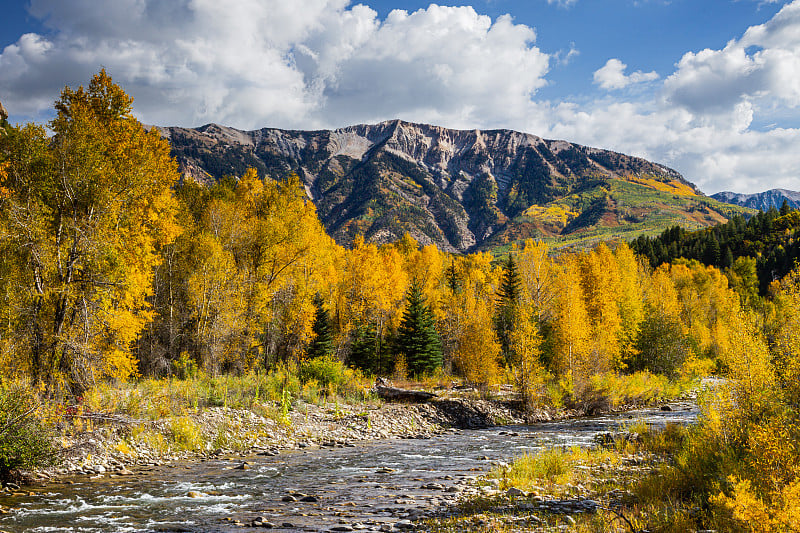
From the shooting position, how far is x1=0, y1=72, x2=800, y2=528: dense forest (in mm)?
12616

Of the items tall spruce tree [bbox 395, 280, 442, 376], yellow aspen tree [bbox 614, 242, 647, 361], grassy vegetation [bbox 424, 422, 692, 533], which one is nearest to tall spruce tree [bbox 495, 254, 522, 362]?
yellow aspen tree [bbox 614, 242, 647, 361]

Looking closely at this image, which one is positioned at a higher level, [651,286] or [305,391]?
[651,286]

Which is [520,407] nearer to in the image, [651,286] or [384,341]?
[384,341]

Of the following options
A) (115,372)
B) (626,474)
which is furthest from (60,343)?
(626,474)

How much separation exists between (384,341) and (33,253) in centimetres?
3589

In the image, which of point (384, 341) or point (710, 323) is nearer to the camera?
point (384, 341)

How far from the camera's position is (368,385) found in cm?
3403

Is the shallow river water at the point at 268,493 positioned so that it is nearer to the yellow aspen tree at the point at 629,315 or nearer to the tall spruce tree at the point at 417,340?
the tall spruce tree at the point at 417,340

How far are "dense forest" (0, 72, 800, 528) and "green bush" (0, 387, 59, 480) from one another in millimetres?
1947

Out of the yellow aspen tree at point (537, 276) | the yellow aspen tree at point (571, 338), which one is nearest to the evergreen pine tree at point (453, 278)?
the yellow aspen tree at point (537, 276)

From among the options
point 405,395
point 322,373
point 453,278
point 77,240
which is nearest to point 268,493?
point 77,240

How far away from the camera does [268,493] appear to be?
13.2m

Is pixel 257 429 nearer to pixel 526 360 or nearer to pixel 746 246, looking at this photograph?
pixel 526 360

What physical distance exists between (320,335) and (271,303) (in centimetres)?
737
